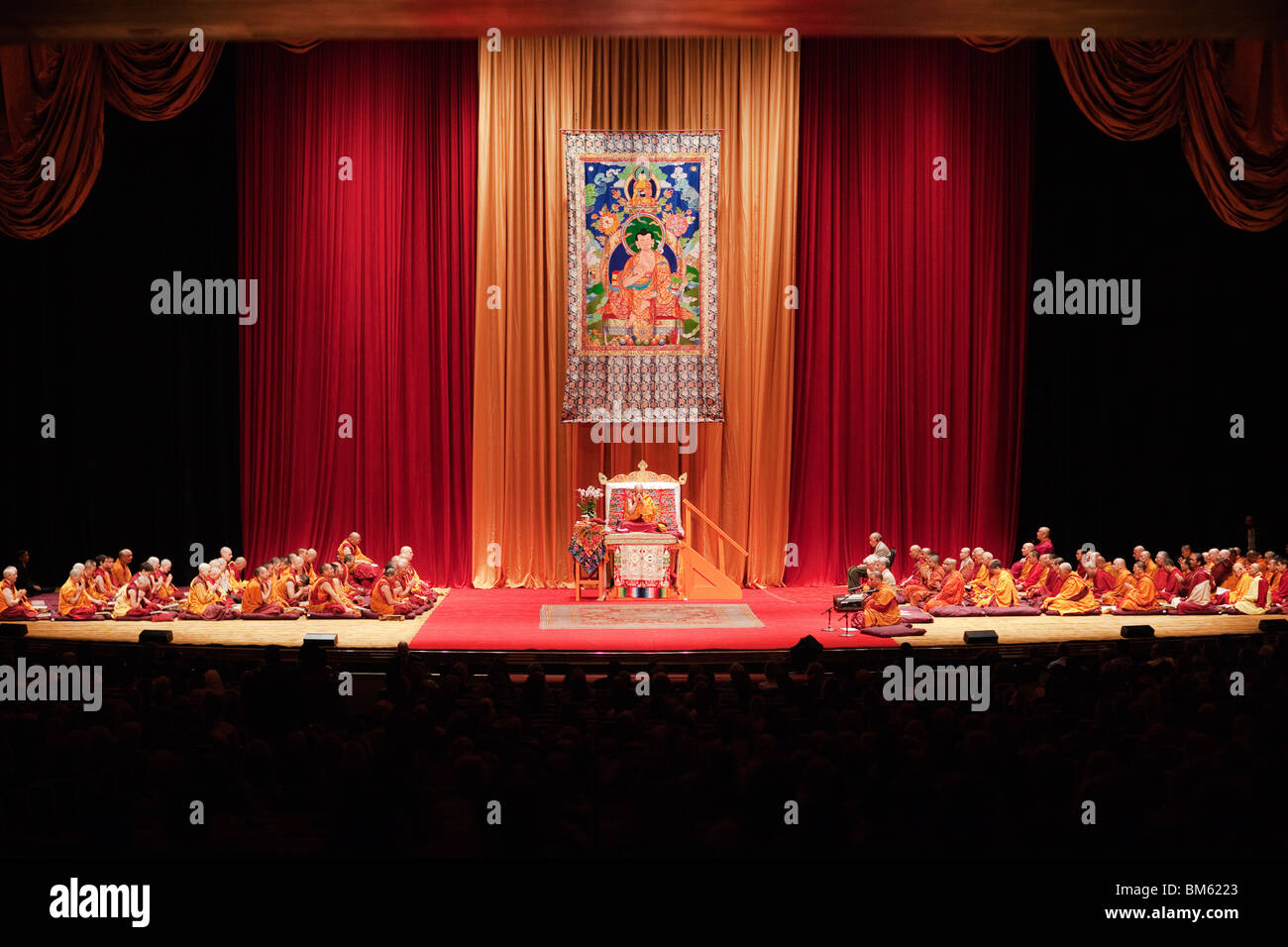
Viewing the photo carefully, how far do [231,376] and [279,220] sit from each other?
1824 millimetres

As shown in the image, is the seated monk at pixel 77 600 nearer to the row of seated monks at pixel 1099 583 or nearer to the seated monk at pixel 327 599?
the seated monk at pixel 327 599

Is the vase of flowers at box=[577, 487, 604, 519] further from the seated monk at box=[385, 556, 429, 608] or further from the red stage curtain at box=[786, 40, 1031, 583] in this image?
the red stage curtain at box=[786, 40, 1031, 583]

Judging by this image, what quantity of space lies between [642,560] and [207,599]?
4.10 m

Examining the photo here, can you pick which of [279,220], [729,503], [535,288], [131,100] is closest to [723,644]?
[729,503]

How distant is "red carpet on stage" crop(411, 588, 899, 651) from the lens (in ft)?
31.6

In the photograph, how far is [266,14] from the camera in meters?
10.5

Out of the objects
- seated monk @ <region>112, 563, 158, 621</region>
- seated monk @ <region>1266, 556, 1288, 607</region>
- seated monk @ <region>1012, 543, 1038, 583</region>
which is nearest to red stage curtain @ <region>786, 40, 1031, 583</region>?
seated monk @ <region>1012, 543, 1038, 583</region>

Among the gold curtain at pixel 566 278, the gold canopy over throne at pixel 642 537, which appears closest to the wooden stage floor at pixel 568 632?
the gold canopy over throne at pixel 642 537

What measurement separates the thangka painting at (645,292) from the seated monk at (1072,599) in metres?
4.00

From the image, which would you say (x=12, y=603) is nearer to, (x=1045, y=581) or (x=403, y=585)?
(x=403, y=585)

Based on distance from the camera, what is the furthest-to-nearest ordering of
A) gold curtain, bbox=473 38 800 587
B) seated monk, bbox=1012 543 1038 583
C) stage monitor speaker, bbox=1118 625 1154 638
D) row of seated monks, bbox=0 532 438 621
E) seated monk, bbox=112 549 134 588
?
1. gold curtain, bbox=473 38 800 587
2. seated monk, bbox=1012 543 1038 583
3. seated monk, bbox=112 549 134 588
4. row of seated monks, bbox=0 532 438 621
5. stage monitor speaker, bbox=1118 625 1154 638

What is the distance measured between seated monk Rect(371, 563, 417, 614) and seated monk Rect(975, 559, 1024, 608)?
5.44 metres

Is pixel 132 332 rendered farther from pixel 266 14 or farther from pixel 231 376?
pixel 266 14

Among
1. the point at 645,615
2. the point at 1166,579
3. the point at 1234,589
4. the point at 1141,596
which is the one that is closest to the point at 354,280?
the point at 645,615
